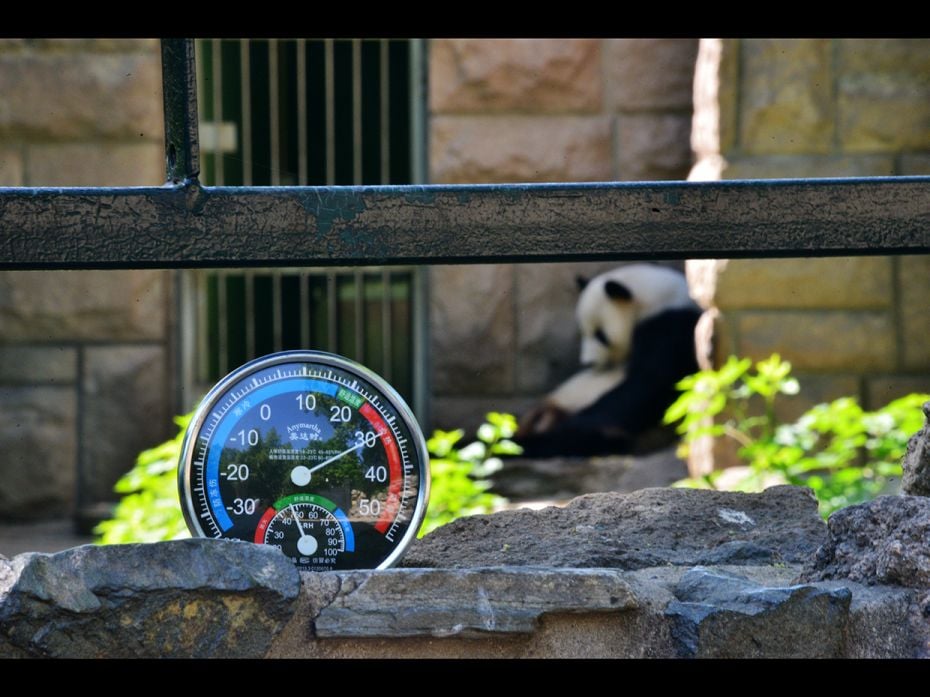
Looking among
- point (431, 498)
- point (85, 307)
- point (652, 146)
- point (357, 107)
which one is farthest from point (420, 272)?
point (431, 498)

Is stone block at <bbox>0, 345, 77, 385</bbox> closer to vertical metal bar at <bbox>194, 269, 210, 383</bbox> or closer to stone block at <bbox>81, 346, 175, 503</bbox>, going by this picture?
stone block at <bbox>81, 346, 175, 503</bbox>

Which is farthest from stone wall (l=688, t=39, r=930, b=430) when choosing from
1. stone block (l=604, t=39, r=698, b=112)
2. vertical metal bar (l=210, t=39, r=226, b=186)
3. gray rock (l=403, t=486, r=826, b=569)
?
gray rock (l=403, t=486, r=826, b=569)

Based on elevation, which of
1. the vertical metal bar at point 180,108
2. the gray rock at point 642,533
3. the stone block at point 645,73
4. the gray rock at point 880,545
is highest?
the stone block at point 645,73

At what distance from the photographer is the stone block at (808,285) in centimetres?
571

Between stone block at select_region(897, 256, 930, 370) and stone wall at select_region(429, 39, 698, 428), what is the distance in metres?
1.20

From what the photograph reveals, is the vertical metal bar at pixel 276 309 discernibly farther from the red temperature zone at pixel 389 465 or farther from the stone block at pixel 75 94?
the red temperature zone at pixel 389 465

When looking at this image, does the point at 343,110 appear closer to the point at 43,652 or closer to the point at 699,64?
the point at 699,64

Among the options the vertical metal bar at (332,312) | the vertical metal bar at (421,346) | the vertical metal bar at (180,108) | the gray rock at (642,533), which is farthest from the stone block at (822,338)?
the vertical metal bar at (180,108)

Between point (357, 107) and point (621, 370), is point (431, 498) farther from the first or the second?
point (357, 107)

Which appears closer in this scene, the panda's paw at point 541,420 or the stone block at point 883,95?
the stone block at point 883,95

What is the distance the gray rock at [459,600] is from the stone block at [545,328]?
490cm

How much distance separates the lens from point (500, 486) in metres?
6.16
